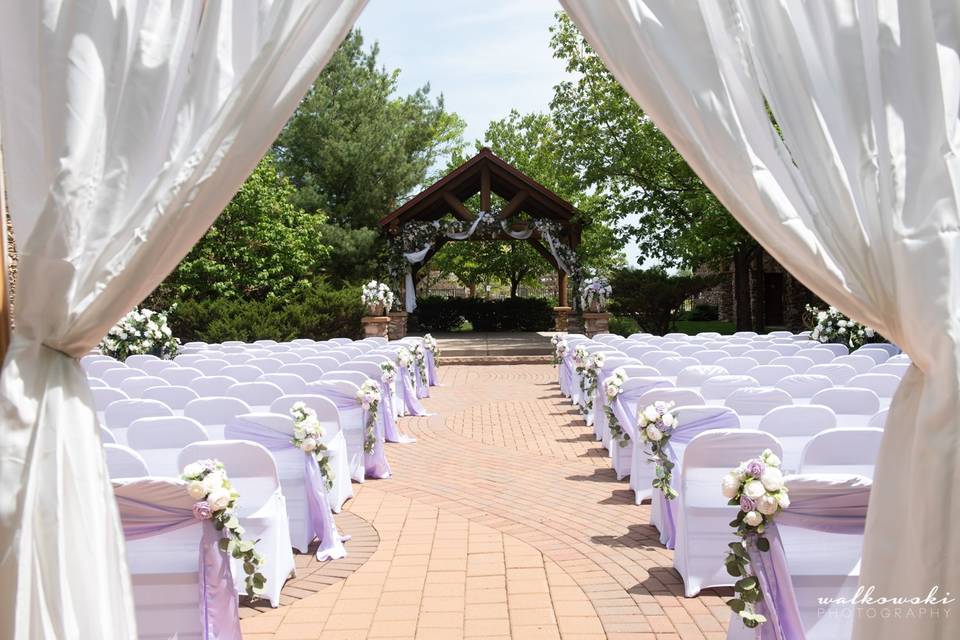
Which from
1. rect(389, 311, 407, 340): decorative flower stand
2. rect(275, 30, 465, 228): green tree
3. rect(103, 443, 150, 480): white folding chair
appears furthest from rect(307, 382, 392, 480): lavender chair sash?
rect(275, 30, 465, 228): green tree

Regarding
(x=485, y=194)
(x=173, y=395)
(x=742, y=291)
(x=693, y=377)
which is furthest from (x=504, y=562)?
(x=742, y=291)

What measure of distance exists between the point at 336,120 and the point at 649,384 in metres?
24.0

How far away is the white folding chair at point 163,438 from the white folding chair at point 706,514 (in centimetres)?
282

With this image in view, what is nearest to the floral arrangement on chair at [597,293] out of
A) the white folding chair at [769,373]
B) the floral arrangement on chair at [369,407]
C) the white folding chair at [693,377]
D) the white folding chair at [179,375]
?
the white folding chair at [769,373]

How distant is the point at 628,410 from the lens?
6.76 m

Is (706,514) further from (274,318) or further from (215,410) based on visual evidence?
(274,318)

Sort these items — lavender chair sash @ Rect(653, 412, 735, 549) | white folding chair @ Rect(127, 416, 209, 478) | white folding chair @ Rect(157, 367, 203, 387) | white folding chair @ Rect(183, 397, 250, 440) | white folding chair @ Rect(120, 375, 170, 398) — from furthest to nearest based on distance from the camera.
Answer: white folding chair @ Rect(157, 367, 203, 387), white folding chair @ Rect(120, 375, 170, 398), white folding chair @ Rect(183, 397, 250, 440), lavender chair sash @ Rect(653, 412, 735, 549), white folding chair @ Rect(127, 416, 209, 478)

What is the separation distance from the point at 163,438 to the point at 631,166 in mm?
20446

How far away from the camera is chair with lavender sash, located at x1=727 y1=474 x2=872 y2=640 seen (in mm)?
3146

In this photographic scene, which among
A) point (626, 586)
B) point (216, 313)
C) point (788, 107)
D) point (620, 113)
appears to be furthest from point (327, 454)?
point (620, 113)

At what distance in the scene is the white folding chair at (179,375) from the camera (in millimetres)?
8023

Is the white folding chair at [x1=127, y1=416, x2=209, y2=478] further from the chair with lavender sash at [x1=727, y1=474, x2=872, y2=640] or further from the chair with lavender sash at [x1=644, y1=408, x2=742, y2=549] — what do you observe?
the chair with lavender sash at [x1=727, y1=474, x2=872, y2=640]

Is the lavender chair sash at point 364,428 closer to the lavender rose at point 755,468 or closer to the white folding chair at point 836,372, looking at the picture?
the white folding chair at point 836,372

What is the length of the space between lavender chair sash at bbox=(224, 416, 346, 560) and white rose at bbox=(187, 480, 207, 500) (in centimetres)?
190
